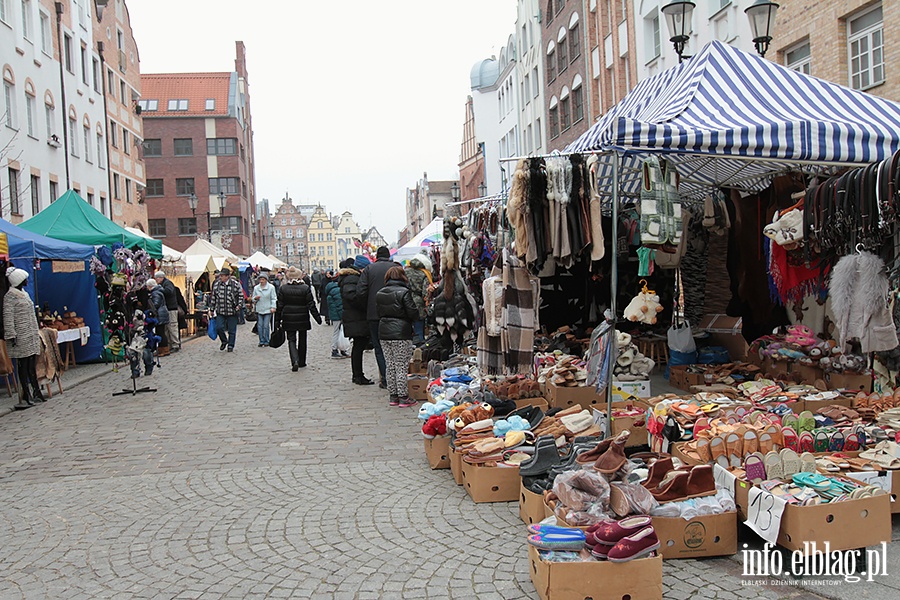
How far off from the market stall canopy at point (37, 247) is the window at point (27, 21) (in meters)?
15.0

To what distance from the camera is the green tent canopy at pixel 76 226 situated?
16130 millimetres

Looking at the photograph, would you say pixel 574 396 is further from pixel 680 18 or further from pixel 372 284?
pixel 680 18

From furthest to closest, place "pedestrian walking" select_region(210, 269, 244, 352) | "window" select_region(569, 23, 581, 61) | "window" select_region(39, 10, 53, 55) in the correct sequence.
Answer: "window" select_region(569, 23, 581, 61), "window" select_region(39, 10, 53, 55), "pedestrian walking" select_region(210, 269, 244, 352)

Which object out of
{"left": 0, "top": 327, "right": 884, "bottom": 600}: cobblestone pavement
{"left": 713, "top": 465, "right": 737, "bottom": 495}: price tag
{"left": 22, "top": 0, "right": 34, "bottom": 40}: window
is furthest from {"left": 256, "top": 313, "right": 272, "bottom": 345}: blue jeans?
{"left": 713, "top": 465, "right": 737, "bottom": 495}: price tag

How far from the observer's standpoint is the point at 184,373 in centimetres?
1493

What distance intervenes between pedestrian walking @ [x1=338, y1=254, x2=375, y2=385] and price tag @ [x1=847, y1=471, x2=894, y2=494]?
770 centimetres

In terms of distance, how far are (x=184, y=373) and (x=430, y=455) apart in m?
9.41

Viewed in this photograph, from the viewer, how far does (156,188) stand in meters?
62.4

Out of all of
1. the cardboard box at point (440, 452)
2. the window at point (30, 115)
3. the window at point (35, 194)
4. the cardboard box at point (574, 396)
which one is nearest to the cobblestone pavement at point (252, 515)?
the cardboard box at point (440, 452)

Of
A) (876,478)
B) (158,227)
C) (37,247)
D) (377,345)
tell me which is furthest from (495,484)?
(158,227)

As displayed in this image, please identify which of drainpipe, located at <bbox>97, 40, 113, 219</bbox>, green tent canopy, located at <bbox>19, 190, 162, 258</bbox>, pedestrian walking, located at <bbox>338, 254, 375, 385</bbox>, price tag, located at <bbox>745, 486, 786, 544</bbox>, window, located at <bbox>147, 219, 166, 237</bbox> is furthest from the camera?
window, located at <bbox>147, 219, 166, 237</bbox>

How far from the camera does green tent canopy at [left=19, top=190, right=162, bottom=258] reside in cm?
1613

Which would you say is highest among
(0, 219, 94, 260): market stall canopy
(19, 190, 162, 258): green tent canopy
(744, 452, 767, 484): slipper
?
(19, 190, 162, 258): green tent canopy

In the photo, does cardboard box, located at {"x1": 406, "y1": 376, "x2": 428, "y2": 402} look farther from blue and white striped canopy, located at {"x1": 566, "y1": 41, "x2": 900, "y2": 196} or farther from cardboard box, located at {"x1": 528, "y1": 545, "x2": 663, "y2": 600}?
cardboard box, located at {"x1": 528, "y1": 545, "x2": 663, "y2": 600}
